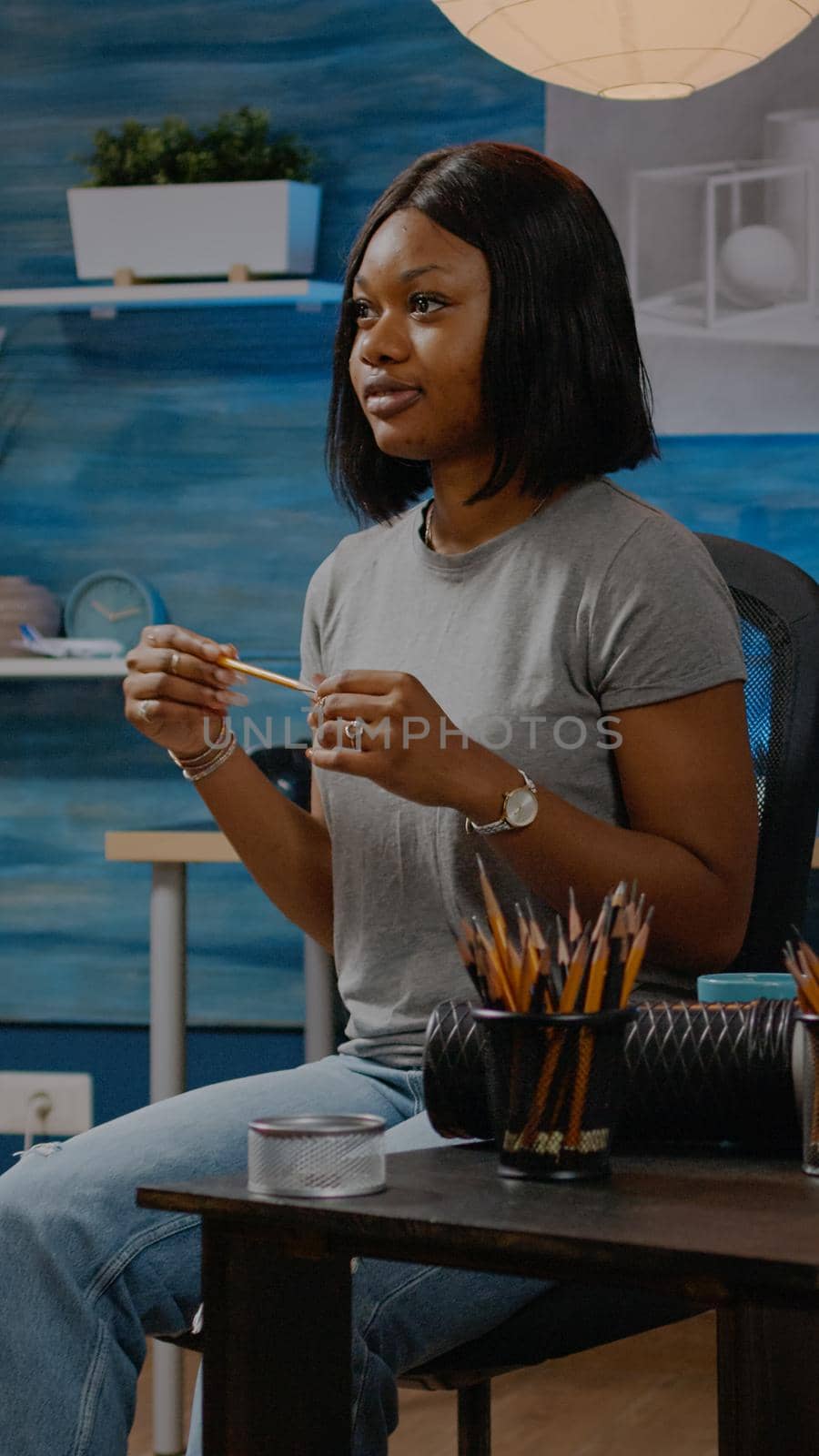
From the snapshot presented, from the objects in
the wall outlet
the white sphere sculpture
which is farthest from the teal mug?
the wall outlet

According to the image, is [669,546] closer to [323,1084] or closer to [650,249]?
[323,1084]

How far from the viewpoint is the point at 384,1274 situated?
3.56 feet

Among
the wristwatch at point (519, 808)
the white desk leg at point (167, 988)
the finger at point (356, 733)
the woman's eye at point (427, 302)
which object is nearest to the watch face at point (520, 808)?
the wristwatch at point (519, 808)

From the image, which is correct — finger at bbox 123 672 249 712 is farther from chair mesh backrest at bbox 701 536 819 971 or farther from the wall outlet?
the wall outlet

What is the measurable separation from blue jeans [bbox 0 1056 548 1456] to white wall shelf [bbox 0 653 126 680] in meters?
2.05

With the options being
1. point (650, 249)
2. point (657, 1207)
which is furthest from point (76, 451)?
point (657, 1207)

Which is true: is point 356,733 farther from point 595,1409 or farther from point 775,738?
point 595,1409

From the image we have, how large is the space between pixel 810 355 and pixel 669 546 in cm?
167

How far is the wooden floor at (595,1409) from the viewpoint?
2.30 m

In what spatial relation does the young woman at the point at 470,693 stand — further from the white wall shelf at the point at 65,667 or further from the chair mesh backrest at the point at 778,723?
the white wall shelf at the point at 65,667

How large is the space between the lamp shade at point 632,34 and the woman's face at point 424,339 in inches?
24.4

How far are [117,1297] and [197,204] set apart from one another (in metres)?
2.41

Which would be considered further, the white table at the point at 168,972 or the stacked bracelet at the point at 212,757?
the white table at the point at 168,972

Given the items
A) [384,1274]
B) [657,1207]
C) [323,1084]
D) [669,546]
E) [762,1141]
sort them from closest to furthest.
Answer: [657,1207] → [762,1141] → [384,1274] → [323,1084] → [669,546]
